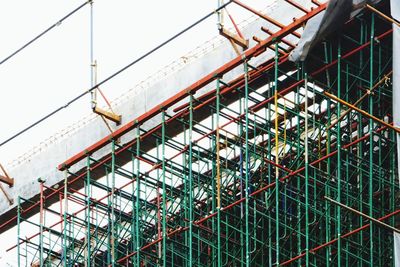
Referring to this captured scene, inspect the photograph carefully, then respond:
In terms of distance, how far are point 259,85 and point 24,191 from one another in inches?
329

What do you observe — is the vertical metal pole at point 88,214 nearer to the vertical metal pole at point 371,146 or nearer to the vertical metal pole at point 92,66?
the vertical metal pole at point 92,66

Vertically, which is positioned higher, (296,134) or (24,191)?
(24,191)

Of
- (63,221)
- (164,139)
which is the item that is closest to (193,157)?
(164,139)

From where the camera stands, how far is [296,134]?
36000 mm

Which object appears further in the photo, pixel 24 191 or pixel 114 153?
pixel 24 191

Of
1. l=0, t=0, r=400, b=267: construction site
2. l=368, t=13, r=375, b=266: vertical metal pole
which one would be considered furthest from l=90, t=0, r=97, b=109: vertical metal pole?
l=368, t=13, r=375, b=266: vertical metal pole

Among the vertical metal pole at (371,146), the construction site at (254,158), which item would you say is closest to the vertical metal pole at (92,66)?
the construction site at (254,158)

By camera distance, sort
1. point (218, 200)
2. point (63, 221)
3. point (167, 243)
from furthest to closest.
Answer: point (63, 221), point (167, 243), point (218, 200)

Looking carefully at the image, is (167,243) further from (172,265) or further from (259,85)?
(259,85)

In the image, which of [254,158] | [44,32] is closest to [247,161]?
[254,158]

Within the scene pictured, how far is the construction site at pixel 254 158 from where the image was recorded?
33500 millimetres

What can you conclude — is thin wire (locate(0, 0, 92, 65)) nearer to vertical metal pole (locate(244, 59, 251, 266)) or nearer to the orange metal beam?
the orange metal beam

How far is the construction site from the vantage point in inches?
1319

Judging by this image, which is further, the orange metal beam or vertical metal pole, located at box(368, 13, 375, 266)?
the orange metal beam
